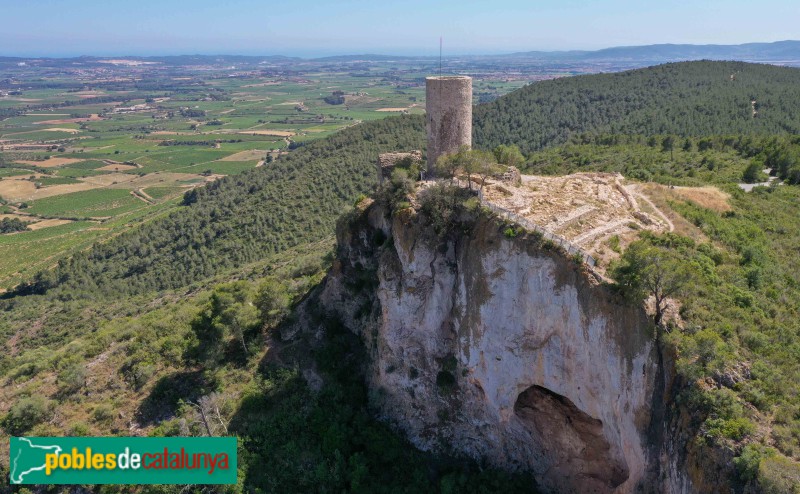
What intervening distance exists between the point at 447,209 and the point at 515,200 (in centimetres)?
343

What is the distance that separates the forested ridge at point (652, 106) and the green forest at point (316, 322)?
36.1 inches

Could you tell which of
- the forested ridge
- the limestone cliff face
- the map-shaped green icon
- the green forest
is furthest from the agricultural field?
the limestone cliff face

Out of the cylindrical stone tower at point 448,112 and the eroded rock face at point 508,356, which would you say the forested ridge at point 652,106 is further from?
the eroded rock face at point 508,356

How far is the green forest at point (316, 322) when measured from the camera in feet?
50.4

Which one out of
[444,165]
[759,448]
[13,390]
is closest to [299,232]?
[13,390]

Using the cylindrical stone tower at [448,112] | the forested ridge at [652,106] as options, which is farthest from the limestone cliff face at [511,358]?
the forested ridge at [652,106]

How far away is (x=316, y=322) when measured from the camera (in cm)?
2964

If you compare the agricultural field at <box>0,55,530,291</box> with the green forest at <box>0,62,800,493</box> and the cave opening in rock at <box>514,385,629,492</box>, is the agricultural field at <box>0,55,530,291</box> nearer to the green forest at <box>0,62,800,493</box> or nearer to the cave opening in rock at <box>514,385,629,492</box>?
the green forest at <box>0,62,800,493</box>

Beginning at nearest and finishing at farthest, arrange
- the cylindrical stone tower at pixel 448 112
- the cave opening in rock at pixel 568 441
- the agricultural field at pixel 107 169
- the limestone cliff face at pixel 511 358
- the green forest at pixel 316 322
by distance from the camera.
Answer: the green forest at pixel 316 322 < the limestone cliff face at pixel 511 358 < the cave opening in rock at pixel 568 441 < the cylindrical stone tower at pixel 448 112 < the agricultural field at pixel 107 169

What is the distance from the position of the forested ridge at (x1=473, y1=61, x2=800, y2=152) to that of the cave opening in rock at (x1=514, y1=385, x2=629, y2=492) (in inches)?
2327

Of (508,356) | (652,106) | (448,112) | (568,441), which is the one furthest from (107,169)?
(568,441)

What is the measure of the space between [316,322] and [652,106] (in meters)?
77.0

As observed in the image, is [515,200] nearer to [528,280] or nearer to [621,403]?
[528,280]

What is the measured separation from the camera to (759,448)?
508 inches
